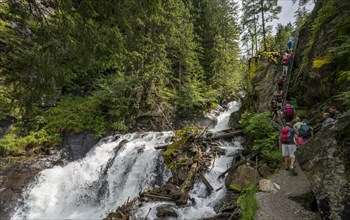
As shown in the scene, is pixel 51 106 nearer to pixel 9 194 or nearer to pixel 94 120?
pixel 94 120

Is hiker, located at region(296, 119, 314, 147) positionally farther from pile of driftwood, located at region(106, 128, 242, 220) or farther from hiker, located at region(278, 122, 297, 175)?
pile of driftwood, located at region(106, 128, 242, 220)

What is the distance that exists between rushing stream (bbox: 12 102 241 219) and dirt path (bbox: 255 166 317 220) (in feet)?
9.18

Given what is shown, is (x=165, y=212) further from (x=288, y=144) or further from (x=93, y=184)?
(x=93, y=184)

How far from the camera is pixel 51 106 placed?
19.4 metres

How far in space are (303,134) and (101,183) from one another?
9.95m

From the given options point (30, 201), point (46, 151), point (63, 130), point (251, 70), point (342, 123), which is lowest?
point (30, 201)

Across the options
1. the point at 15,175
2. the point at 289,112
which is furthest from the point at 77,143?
the point at 289,112

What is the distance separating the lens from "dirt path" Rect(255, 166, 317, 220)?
421cm

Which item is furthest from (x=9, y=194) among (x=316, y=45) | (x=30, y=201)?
(x=316, y=45)

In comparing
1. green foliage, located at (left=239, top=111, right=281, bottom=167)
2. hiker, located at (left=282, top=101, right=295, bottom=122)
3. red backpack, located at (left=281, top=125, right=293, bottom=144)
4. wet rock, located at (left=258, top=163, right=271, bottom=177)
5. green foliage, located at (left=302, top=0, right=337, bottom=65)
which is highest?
green foliage, located at (left=302, top=0, right=337, bottom=65)

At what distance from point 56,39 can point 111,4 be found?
5.66 ft

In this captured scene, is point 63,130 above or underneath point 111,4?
underneath

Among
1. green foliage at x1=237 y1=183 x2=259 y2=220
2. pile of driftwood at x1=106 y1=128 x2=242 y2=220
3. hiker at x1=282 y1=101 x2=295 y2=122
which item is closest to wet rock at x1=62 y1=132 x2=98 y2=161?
pile of driftwood at x1=106 y1=128 x2=242 y2=220

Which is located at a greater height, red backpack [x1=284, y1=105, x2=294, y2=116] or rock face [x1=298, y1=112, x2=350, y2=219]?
red backpack [x1=284, y1=105, x2=294, y2=116]
